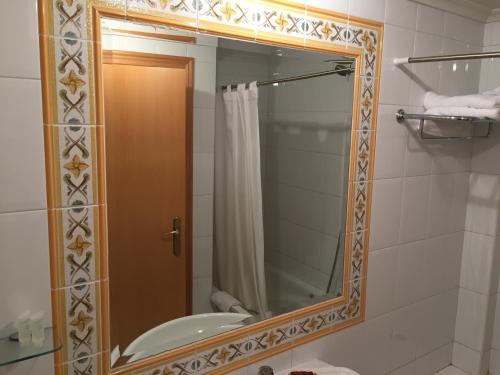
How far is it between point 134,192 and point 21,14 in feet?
1.56

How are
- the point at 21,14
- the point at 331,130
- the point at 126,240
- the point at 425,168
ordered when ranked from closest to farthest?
the point at 21,14
the point at 126,240
the point at 331,130
the point at 425,168

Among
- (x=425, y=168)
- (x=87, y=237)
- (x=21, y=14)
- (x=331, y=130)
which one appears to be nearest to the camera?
(x=21, y=14)

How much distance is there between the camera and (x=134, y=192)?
1101mm

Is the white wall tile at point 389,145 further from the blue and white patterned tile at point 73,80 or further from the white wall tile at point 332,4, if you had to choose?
the blue and white patterned tile at point 73,80

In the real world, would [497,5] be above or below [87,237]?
above

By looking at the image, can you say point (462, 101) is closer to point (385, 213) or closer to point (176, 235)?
point (385, 213)

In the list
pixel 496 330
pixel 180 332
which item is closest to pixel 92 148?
pixel 180 332

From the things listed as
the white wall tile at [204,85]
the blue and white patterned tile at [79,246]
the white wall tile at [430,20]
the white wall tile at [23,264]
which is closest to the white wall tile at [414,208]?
the white wall tile at [430,20]

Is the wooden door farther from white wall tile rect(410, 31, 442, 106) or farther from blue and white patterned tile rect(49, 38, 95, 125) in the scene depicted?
white wall tile rect(410, 31, 442, 106)

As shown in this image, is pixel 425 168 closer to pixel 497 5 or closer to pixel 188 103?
pixel 497 5

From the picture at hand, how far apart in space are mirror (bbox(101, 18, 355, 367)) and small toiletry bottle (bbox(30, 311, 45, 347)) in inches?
7.5

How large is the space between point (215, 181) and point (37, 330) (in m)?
0.61

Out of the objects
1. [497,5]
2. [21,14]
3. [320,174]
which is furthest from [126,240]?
[497,5]

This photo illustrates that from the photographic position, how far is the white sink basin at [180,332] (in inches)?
44.3
